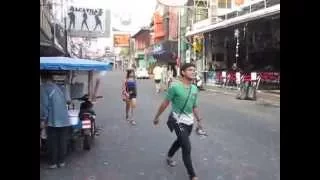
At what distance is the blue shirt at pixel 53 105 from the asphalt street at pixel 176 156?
652 mm

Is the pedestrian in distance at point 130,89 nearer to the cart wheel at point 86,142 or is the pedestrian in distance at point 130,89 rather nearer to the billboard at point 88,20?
the cart wheel at point 86,142

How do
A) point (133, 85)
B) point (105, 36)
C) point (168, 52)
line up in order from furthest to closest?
point (168, 52), point (105, 36), point (133, 85)

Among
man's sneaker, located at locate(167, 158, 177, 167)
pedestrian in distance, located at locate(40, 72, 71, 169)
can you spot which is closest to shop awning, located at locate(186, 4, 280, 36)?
man's sneaker, located at locate(167, 158, 177, 167)

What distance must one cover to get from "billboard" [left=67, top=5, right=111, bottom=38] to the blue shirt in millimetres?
10533

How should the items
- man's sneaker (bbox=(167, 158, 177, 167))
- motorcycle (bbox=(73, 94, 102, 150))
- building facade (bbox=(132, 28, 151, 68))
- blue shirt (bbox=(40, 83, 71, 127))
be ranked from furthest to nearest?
building facade (bbox=(132, 28, 151, 68)) → motorcycle (bbox=(73, 94, 102, 150)) → man's sneaker (bbox=(167, 158, 177, 167)) → blue shirt (bbox=(40, 83, 71, 127))

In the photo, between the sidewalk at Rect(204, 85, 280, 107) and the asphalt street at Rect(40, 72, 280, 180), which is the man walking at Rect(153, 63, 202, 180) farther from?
the sidewalk at Rect(204, 85, 280, 107)

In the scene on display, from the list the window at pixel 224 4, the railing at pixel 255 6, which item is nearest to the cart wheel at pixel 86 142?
the railing at pixel 255 6

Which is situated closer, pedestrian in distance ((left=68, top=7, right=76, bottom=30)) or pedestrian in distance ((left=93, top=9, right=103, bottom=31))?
pedestrian in distance ((left=93, top=9, right=103, bottom=31))

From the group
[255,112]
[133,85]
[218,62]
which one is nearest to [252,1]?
[218,62]

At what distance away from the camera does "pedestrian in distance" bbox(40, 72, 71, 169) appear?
6520 mm

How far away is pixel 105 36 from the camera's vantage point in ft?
61.5
